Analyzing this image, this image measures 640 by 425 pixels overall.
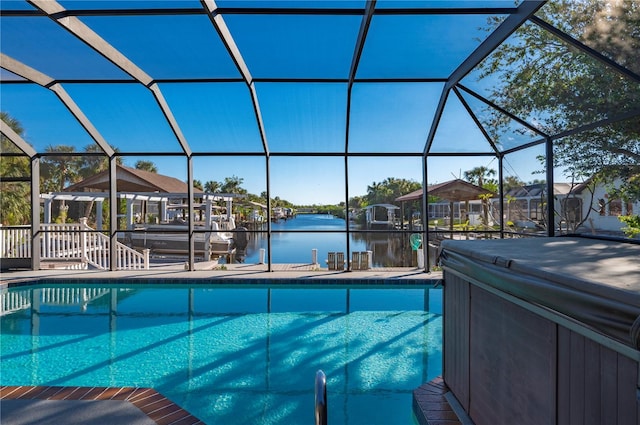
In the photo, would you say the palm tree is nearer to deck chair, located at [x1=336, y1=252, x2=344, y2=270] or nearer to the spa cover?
deck chair, located at [x1=336, y1=252, x2=344, y2=270]

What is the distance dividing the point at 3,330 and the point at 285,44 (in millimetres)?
5861

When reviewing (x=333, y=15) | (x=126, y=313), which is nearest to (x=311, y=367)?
(x=126, y=313)

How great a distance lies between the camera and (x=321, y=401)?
4.84 ft

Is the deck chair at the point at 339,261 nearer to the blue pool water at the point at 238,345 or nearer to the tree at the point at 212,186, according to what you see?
the blue pool water at the point at 238,345

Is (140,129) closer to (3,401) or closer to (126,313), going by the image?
(126,313)

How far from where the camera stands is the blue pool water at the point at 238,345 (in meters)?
3.45

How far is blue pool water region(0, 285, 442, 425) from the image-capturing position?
136 inches

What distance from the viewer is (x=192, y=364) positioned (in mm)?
4133

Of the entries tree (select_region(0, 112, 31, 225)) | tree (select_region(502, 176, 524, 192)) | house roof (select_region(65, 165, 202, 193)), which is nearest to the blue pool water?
tree (select_region(502, 176, 524, 192))

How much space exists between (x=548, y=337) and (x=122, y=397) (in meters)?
3.20

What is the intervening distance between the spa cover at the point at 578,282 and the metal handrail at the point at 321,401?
1.05 meters

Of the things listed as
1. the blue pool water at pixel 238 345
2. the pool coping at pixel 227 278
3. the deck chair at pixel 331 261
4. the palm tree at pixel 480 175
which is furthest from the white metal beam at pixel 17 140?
the palm tree at pixel 480 175

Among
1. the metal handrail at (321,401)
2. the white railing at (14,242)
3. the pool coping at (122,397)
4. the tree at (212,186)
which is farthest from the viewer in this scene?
the tree at (212,186)

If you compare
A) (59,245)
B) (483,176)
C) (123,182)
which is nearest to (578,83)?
(59,245)
